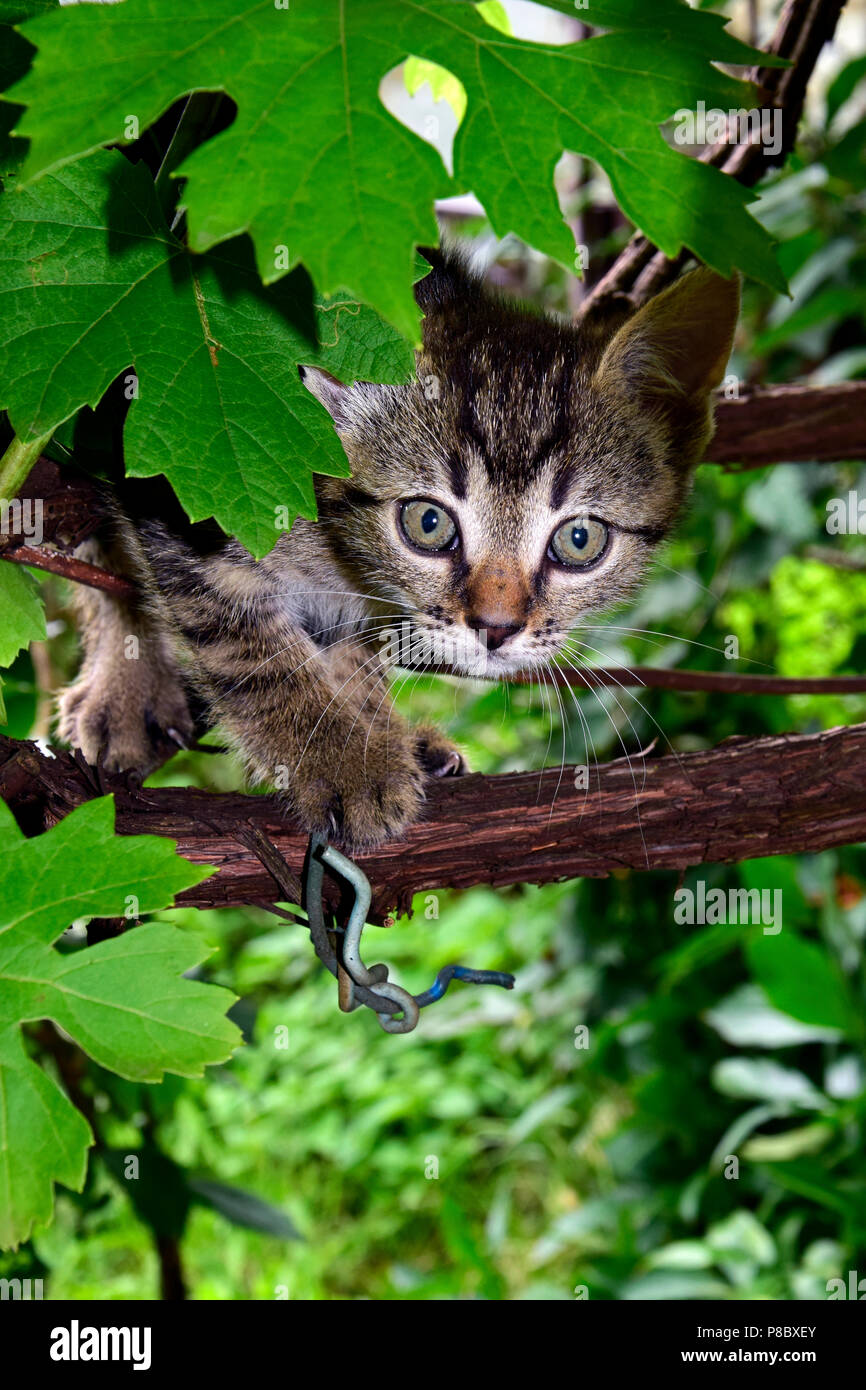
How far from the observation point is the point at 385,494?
50.8 inches

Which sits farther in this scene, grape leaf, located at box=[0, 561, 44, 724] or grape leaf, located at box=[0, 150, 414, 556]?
grape leaf, located at box=[0, 561, 44, 724]

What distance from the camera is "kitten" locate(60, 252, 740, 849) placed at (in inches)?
50.3

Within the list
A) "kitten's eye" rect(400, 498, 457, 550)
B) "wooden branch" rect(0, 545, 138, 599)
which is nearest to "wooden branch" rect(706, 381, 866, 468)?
"kitten's eye" rect(400, 498, 457, 550)

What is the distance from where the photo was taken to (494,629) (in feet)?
4.14

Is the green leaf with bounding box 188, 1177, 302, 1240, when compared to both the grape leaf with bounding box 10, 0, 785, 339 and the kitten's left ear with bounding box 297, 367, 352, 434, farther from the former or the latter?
the grape leaf with bounding box 10, 0, 785, 339

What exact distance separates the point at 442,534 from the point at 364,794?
0.30m

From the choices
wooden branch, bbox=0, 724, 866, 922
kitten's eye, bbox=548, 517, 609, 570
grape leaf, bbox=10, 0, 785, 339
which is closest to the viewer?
grape leaf, bbox=10, 0, 785, 339

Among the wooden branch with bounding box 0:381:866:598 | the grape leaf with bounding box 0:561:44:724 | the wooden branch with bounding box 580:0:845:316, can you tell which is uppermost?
the wooden branch with bounding box 580:0:845:316

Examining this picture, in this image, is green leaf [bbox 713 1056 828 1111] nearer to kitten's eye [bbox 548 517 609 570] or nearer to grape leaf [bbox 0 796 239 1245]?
kitten's eye [bbox 548 517 609 570]

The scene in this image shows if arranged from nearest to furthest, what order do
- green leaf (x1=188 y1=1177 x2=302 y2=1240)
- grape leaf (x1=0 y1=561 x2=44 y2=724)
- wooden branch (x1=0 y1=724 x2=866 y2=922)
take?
grape leaf (x1=0 y1=561 x2=44 y2=724), wooden branch (x1=0 y1=724 x2=866 y2=922), green leaf (x1=188 y1=1177 x2=302 y2=1240)

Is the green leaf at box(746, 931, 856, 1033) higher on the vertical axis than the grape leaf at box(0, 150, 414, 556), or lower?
lower

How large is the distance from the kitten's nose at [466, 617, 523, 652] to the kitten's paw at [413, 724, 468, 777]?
259mm

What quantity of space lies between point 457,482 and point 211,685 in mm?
373

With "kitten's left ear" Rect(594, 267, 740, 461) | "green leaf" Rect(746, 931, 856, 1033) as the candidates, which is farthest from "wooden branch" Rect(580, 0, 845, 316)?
"green leaf" Rect(746, 931, 856, 1033)
